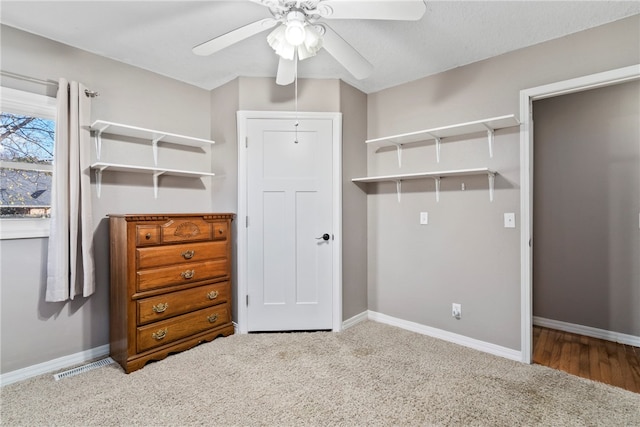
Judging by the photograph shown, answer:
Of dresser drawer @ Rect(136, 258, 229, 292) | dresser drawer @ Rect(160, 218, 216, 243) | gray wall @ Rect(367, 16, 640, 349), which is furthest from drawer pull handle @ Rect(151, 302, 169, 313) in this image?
gray wall @ Rect(367, 16, 640, 349)

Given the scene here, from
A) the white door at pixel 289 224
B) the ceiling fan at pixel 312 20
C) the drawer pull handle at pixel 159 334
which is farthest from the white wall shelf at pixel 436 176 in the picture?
the drawer pull handle at pixel 159 334

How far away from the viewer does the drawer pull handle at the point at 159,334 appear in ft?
7.75

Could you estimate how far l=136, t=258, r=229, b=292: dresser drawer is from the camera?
2330 millimetres

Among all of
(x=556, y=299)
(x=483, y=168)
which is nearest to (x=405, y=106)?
(x=483, y=168)

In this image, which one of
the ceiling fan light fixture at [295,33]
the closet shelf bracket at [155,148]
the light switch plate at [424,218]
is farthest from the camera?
the light switch plate at [424,218]

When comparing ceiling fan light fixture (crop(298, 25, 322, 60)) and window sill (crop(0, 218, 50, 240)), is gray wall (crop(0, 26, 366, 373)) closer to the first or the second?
window sill (crop(0, 218, 50, 240))

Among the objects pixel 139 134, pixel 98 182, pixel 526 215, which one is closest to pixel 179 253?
pixel 98 182

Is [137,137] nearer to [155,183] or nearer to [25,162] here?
[155,183]

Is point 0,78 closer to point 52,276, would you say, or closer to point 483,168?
point 52,276

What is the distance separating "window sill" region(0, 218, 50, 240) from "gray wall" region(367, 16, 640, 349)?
2.73 m

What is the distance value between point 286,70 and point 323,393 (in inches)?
82.9

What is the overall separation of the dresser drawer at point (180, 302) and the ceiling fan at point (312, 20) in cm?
178

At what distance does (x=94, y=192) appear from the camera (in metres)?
2.52

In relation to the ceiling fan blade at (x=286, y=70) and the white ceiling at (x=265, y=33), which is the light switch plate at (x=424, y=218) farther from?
the ceiling fan blade at (x=286, y=70)
